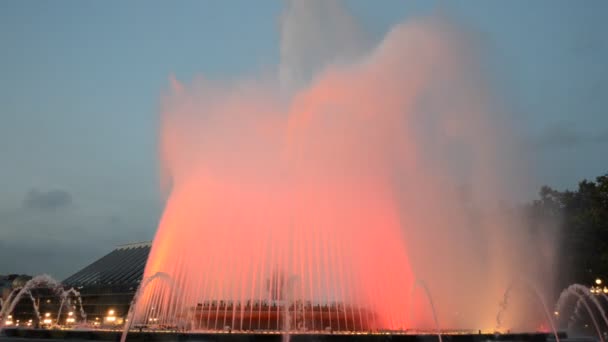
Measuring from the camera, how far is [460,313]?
72.8 feet

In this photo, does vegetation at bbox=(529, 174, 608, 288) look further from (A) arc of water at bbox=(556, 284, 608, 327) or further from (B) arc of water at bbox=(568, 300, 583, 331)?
(B) arc of water at bbox=(568, 300, 583, 331)

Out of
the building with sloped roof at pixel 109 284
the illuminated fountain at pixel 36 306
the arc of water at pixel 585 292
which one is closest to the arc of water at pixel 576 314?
the arc of water at pixel 585 292

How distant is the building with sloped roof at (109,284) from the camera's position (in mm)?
52438

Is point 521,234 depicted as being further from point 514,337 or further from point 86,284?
point 86,284

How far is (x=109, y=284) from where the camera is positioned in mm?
54562

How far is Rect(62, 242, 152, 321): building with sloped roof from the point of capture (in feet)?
172

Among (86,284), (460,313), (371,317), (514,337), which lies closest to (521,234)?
(460,313)

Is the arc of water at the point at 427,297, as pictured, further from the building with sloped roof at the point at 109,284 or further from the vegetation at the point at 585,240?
the building with sloped roof at the point at 109,284

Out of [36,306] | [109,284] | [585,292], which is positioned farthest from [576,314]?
[36,306]

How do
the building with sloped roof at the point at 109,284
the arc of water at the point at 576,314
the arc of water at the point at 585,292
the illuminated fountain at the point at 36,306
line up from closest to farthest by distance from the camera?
the arc of water at the point at 585,292
the illuminated fountain at the point at 36,306
the arc of water at the point at 576,314
the building with sloped roof at the point at 109,284

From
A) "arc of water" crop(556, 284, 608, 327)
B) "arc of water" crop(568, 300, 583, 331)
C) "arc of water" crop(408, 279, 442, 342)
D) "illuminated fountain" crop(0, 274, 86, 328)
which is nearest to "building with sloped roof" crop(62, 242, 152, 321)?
"illuminated fountain" crop(0, 274, 86, 328)

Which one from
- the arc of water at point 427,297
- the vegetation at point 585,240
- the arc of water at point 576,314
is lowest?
the arc of water at point 427,297

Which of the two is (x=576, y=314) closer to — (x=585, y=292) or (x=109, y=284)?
(x=585, y=292)

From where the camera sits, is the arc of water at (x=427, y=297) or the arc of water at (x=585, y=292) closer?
the arc of water at (x=427, y=297)
